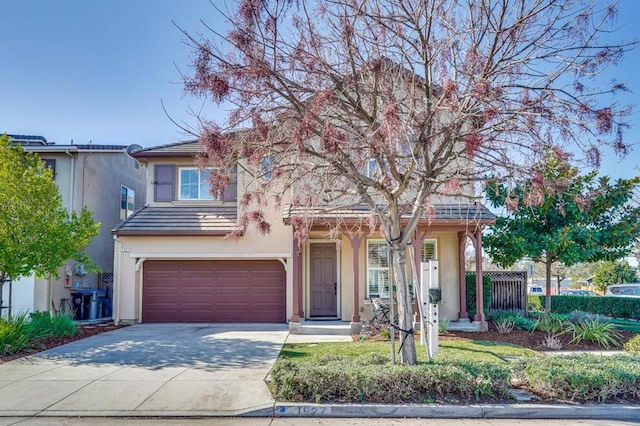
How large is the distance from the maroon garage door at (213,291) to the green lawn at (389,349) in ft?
12.9

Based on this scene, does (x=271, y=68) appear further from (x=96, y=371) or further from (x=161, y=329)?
(x=161, y=329)

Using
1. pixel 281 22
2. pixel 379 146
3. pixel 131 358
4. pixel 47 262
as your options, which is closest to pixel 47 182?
pixel 47 262

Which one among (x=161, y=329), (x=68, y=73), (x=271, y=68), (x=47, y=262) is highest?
(x=68, y=73)

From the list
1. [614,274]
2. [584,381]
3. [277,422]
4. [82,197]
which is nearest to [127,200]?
[82,197]

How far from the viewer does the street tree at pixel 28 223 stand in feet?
33.4

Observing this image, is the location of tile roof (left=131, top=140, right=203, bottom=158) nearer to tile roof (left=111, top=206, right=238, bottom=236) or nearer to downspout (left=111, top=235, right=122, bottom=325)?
tile roof (left=111, top=206, right=238, bottom=236)

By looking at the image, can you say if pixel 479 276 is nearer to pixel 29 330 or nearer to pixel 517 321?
pixel 517 321

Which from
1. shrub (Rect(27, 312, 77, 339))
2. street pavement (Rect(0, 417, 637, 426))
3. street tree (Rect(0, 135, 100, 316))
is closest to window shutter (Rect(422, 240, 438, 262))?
street pavement (Rect(0, 417, 637, 426))

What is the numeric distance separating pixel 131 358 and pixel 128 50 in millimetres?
7219

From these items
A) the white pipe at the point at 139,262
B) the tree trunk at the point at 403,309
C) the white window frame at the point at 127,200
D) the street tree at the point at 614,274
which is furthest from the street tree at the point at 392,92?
the street tree at the point at 614,274

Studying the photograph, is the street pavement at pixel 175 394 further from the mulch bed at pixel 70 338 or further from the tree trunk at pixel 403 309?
the tree trunk at pixel 403 309

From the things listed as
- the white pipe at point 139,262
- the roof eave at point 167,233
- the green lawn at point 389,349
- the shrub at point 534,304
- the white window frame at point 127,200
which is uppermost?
the white window frame at point 127,200

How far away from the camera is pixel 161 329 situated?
12.9m

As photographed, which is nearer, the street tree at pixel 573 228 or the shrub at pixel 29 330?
the shrub at pixel 29 330
